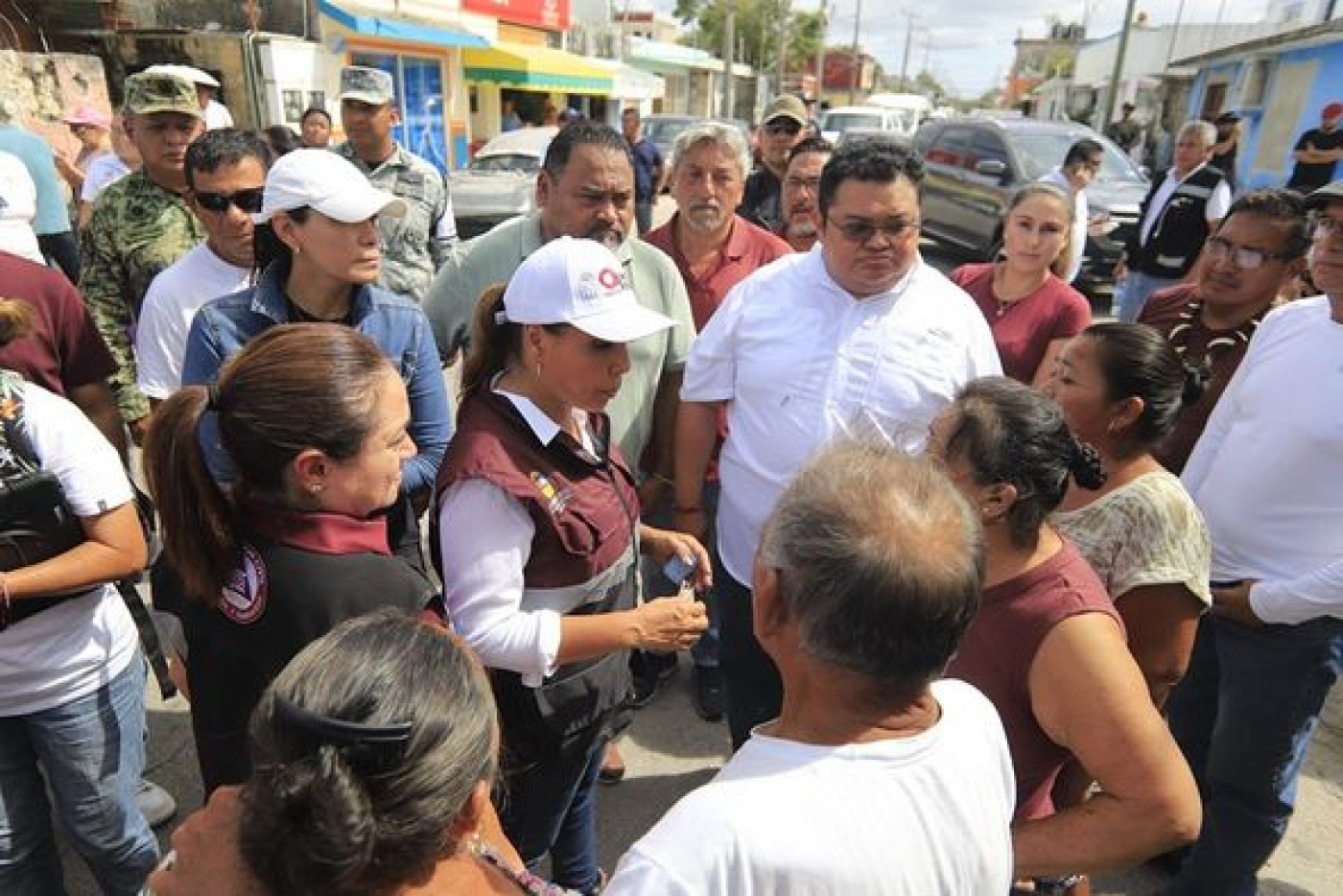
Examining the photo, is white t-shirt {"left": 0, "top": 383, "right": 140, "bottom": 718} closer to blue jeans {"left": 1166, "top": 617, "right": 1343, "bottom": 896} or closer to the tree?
blue jeans {"left": 1166, "top": 617, "right": 1343, "bottom": 896}

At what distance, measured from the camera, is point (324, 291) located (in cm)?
222

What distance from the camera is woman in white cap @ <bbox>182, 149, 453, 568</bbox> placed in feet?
7.00

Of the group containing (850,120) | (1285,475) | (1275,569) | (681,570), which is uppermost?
(850,120)

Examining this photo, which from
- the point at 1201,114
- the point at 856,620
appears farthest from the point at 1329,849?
the point at 1201,114

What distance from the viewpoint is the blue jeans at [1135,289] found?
6223 mm

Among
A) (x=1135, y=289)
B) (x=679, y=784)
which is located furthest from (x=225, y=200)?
(x=1135, y=289)

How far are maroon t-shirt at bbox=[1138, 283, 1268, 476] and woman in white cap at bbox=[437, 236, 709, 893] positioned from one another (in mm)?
1716

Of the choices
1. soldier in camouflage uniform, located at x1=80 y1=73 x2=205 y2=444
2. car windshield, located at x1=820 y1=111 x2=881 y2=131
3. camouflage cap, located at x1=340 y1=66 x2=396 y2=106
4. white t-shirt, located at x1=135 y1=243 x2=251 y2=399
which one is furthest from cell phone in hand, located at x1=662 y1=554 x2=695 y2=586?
car windshield, located at x1=820 y1=111 x2=881 y2=131

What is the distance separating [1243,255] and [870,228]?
3.93 feet

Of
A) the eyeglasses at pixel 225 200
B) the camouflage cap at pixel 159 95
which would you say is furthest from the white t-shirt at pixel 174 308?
the camouflage cap at pixel 159 95

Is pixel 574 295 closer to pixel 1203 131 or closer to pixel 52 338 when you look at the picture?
pixel 52 338

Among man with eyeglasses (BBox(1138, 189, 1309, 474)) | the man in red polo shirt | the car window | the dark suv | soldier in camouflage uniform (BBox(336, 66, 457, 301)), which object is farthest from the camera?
the car window

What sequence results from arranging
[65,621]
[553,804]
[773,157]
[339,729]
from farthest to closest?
[773,157]
[553,804]
[65,621]
[339,729]

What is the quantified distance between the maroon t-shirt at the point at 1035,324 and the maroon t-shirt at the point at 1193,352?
1.49 ft
